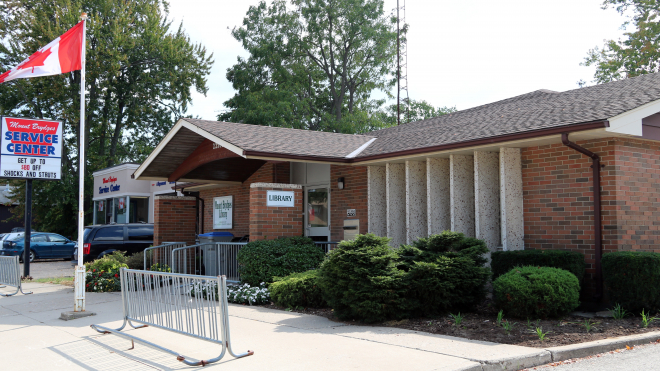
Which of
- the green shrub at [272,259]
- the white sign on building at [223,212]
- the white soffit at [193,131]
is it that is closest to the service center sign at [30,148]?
the white soffit at [193,131]

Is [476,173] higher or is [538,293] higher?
[476,173]

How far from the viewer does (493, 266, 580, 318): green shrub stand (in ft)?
25.7

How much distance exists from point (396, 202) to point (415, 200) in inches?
24.3

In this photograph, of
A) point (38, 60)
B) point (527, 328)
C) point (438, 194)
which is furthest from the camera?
point (438, 194)

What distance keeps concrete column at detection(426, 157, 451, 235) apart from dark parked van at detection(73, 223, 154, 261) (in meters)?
12.1

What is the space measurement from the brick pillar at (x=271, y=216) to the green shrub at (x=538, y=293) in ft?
18.8

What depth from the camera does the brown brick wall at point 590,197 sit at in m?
9.09

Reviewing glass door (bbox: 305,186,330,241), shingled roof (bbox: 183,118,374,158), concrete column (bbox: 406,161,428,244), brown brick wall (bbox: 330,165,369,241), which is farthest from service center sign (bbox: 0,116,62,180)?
concrete column (bbox: 406,161,428,244)

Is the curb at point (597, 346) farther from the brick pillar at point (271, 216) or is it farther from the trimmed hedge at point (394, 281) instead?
the brick pillar at point (271, 216)

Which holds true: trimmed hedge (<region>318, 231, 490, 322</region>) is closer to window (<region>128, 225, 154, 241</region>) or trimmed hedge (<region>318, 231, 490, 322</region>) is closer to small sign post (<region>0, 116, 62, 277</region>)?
small sign post (<region>0, 116, 62, 277</region>)

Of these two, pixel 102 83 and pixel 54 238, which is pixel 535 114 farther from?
pixel 102 83

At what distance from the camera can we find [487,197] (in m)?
10.7

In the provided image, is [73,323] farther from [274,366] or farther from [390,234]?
[390,234]

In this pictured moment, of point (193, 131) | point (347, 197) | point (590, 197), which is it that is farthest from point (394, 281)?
point (193, 131)
